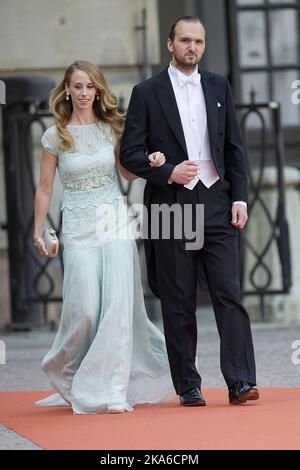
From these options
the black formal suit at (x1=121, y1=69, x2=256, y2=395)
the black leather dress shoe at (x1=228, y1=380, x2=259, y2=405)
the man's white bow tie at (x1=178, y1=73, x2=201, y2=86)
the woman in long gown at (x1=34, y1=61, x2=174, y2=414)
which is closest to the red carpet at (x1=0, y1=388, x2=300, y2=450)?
the black leather dress shoe at (x1=228, y1=380, x2=259, y2=405)

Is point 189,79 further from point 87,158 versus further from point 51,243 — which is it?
point 51,243

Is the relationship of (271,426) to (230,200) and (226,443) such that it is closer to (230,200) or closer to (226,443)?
(226,443)

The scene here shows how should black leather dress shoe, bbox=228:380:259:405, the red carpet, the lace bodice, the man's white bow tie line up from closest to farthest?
1. the red carpet
2. black leather dress shoe, bbox=228:380:259:405
3. the man's white bow tie
4. the lace bodice

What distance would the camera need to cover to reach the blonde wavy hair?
25.0 ft

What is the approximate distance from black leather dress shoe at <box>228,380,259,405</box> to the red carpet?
42mm

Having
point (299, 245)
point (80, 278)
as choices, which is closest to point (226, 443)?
point (80, 278)

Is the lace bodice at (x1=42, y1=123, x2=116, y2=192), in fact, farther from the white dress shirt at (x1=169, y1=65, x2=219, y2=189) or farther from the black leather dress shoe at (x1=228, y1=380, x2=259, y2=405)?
the black leather dress shoe at (x1=228, y1=380, x2=259, y2=405)

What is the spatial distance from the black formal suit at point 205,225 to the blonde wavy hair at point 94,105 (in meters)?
0.16

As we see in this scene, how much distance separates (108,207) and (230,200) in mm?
628

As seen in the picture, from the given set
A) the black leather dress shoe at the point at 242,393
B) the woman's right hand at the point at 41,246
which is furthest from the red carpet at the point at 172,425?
the woman's right hand at the point at 41,246

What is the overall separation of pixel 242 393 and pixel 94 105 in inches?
66.2

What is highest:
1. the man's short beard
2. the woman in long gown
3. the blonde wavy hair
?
the man's short beard

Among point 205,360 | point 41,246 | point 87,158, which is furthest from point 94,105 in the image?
point 205,360

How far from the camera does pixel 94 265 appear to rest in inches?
299
